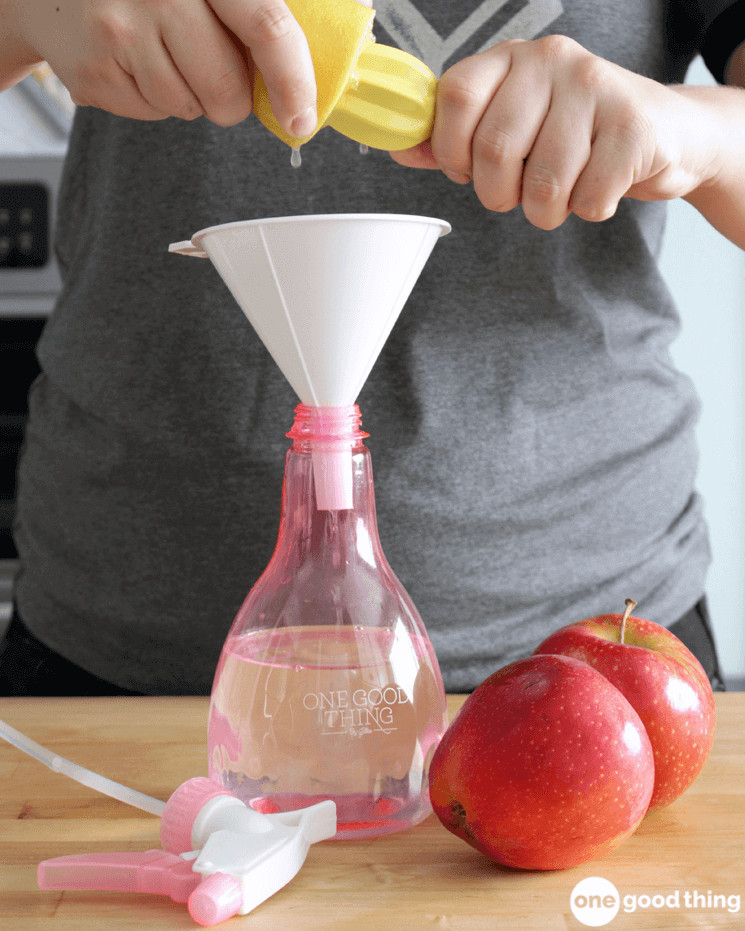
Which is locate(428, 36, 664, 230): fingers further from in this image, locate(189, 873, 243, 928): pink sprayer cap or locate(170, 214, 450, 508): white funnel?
locate(189, 873, 243, 928): pink sprayer cap

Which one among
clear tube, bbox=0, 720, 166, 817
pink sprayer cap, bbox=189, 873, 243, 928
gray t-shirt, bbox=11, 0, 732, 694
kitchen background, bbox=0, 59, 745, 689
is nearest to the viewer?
→ pink sprayer cap, bbox=189, 873, 243, 928

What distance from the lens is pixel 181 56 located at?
0.42m

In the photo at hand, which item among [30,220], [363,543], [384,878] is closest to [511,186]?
[363,543]

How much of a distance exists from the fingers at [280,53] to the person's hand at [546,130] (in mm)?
69

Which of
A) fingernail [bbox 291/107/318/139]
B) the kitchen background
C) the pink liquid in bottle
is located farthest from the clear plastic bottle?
the kitchen background

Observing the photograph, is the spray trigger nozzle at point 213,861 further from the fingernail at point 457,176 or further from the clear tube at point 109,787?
the fingernail at point 457,176

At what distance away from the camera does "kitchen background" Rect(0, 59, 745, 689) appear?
1.41 m

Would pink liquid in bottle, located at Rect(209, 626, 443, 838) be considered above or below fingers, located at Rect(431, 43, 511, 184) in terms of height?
below

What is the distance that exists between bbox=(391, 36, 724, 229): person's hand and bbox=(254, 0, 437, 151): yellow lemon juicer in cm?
2

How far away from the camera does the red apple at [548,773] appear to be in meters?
0.36

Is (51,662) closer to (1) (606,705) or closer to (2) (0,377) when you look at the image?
(1) (606,705)

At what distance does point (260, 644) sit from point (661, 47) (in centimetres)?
56

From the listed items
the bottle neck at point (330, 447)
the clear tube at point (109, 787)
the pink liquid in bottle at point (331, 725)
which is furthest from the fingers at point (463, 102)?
the clear tube at point (109, 787)

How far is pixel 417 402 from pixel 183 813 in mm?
373
